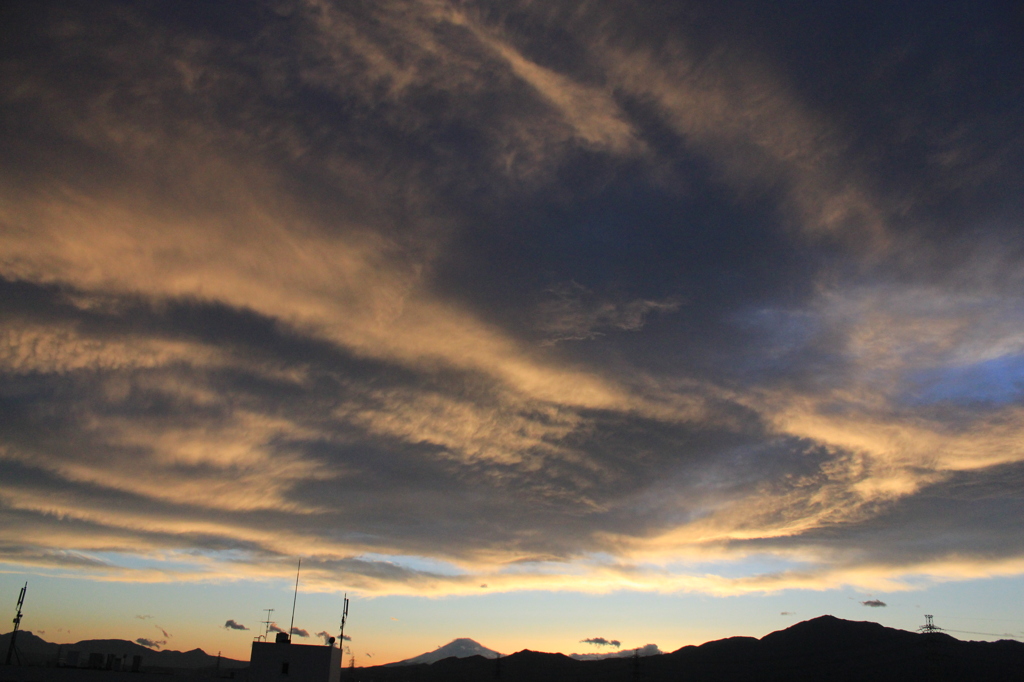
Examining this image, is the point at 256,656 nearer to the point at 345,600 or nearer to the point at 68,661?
the point at 345,600

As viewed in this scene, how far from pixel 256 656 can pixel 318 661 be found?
8939 mm

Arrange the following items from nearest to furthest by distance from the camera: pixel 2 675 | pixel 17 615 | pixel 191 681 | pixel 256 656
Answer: pixel 2 675
pixel 256 656
pixel 191 681
pixel 17 615

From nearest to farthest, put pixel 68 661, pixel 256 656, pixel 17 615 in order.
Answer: pixel 256 656
pixel 68 661
pixel 17 615

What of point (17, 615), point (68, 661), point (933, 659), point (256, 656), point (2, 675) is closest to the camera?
point (2, 675)

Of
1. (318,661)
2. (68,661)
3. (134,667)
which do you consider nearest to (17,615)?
(68,661)

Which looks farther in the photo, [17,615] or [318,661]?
[17,615]

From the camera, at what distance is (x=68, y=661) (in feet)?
346

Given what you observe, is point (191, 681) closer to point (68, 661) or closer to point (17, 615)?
point (68, 661)

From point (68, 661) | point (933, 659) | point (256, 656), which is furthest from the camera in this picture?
point (933, 659)

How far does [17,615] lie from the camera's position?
386 feet

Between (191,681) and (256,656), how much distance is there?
2024cm

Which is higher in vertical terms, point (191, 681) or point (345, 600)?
point (345, 600)

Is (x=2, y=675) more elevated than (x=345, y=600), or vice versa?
(x=345, y=600)

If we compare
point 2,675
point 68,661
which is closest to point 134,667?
point 68,661
